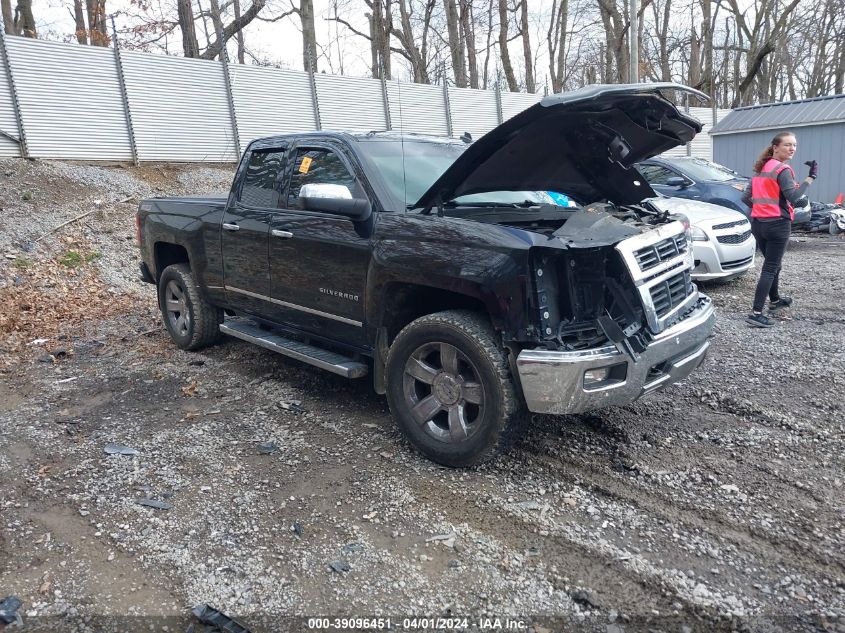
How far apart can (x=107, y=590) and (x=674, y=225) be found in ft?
11.9

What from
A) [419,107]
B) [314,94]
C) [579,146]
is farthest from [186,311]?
[419,107]

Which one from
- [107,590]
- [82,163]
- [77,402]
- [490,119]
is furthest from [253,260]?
[490,119]

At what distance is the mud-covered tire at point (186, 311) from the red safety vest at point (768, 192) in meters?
5.56

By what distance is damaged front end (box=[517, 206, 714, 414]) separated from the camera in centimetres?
343

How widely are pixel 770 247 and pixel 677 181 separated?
470 centimetres

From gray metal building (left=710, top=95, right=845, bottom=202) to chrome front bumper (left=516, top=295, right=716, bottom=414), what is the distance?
56.1 feet

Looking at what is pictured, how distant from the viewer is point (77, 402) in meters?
5.36

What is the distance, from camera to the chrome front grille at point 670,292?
12.4 ft

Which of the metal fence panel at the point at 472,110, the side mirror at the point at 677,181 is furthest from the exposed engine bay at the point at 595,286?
the metal fence panel at the point at 472,110

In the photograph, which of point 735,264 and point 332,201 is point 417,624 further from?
point 735,264

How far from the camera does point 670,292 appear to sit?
397 centimetres

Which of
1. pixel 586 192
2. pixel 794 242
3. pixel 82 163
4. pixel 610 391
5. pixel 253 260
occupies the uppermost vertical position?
pixel 82 163

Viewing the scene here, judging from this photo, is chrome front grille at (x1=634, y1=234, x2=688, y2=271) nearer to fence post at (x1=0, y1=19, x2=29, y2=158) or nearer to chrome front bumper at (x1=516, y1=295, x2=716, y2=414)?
chrome front bumper at (x1=516, y1=295, x2=716, y2=414)

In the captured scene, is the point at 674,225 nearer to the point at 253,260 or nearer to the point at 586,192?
the point at 586,192
